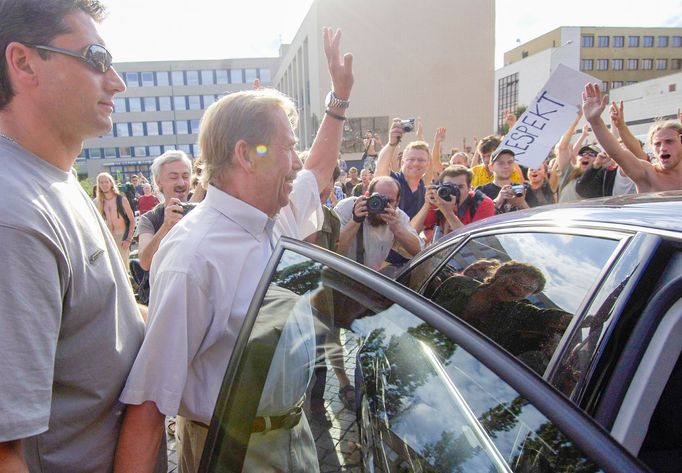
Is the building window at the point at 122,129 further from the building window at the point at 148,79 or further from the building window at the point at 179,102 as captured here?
the building window at the point at 179,102

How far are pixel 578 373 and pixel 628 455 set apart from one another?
474 mm

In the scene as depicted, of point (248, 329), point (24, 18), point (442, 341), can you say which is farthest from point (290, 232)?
point (442, 341)

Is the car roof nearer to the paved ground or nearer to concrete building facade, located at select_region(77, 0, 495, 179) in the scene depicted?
the paved ground

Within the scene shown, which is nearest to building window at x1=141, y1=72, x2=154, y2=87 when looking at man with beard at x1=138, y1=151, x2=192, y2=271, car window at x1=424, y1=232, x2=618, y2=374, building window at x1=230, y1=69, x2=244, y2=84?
building window at x1=230, y1=69, x2=244, y2=84

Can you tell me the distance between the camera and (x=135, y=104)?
6012 cm

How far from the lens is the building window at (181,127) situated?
201ft

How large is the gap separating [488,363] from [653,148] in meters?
3.89

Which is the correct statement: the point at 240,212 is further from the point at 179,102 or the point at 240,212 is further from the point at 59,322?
the point at 179,102

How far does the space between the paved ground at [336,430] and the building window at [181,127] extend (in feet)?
213

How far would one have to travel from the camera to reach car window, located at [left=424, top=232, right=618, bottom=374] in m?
1.15

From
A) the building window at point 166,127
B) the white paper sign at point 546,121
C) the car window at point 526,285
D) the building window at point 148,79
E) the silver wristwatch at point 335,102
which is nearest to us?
the car window at point 526,285

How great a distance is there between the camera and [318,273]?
106cm

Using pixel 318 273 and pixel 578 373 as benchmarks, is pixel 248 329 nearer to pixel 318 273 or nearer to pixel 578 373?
pixel 318 273

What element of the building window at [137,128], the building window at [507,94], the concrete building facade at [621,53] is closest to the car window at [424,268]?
the building window at [137,128]
